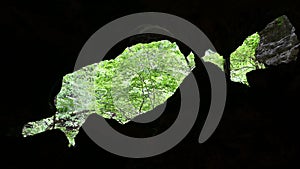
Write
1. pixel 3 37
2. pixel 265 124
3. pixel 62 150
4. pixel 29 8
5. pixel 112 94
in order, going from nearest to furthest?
pixel 29 8, pixel 3 37, pixel 265 124, pixel 62 150, pixel 112 94

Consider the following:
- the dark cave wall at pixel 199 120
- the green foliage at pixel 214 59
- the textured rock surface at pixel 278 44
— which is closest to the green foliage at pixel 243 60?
the green foliage at pixel 214 59

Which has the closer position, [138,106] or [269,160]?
[269,160]

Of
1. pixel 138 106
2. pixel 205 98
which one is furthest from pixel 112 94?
pixel 205 98

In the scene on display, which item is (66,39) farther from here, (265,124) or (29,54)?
(265,124)

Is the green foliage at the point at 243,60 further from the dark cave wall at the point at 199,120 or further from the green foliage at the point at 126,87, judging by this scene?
the dark cave wall at the point at 199,120

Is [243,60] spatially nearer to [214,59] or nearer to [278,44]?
[214,59]

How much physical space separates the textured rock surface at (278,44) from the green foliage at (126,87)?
4.34 m

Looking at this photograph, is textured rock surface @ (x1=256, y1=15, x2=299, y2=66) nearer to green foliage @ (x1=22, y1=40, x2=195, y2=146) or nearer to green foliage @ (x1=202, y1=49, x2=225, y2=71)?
green foliage @ (x1=202, y1=49, x2=225, y2=71)

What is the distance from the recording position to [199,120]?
7.76 m

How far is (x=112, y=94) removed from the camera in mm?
15484

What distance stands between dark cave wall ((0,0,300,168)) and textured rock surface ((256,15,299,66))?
3.03 meters

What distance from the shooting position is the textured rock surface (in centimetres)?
1068

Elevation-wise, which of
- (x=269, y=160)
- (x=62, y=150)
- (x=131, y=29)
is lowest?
(x=269, y=160)

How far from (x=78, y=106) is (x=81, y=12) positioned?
10.4 meters
